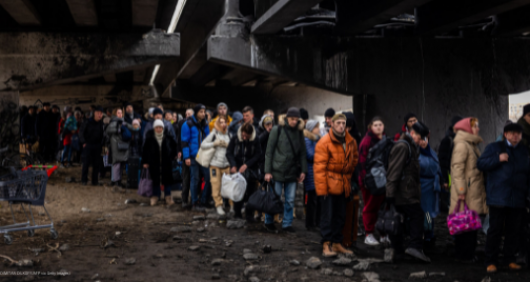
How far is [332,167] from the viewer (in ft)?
20.7

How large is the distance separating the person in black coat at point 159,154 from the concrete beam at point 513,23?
763 cm

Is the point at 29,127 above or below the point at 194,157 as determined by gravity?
above

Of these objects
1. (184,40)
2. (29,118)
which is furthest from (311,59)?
(29,118)

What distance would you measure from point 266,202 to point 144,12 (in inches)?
210

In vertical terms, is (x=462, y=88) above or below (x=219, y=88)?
below

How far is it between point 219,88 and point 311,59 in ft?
43.5

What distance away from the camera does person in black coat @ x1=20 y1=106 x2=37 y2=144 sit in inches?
735

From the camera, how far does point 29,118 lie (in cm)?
1886

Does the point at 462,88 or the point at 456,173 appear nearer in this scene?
the point at 456,173

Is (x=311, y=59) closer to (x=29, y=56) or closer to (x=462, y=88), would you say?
(x=462, y=88)

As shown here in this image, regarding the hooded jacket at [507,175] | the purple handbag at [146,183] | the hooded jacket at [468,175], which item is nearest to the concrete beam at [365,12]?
the hooded jacket at [468,175]

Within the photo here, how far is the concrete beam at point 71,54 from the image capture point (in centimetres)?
1134

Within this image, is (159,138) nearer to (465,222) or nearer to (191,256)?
(191,256)

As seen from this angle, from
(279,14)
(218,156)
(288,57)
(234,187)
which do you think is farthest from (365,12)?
(234,187)
